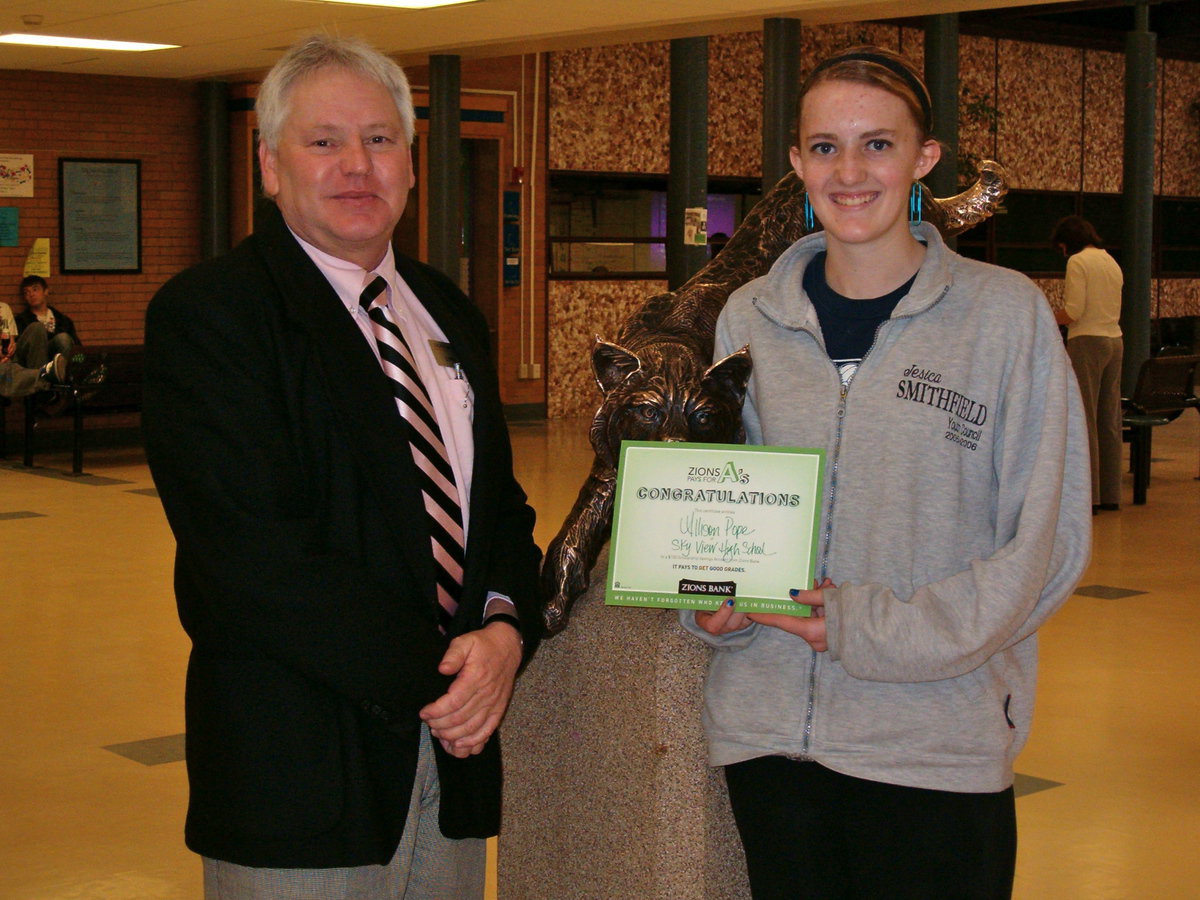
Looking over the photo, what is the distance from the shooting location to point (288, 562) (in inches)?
73.7

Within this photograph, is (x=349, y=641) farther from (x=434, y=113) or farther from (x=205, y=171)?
(x=205, y=171)

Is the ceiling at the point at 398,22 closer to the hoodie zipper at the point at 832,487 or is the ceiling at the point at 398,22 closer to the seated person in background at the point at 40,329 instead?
the seated person in background at the point at 40,329

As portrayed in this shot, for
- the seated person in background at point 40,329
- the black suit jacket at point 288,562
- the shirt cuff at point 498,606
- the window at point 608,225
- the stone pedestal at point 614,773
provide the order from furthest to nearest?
1. the window at point 608,225
2. the seated person in background at point 40,329
3. the stone pedestal at point 614,773
4. the shirt cuff at point 498,606
5. the black suit jacket at point 288,562

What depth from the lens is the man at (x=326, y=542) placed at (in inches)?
74.4

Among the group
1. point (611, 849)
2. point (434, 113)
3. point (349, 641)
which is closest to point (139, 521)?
point (434, 113)

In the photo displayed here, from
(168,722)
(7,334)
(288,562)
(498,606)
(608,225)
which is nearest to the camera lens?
(288,562)

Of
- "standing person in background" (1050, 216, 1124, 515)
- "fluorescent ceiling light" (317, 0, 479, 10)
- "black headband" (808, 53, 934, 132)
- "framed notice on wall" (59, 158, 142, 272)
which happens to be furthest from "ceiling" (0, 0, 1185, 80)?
"black headband" (808, 53, 934, 132)

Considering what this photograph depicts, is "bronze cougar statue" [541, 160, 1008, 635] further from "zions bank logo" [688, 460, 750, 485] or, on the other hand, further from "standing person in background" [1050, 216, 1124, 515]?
"standing person in background" [1050, 216, 1124, 515]

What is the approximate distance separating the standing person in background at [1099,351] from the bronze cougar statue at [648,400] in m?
6.49

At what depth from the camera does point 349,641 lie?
6.22 ft

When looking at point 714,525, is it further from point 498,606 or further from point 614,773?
point 614,773

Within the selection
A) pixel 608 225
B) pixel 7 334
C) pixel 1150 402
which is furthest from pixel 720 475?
pixel 608 225

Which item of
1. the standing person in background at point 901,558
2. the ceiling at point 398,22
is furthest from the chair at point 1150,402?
the standing person in background at point 901,558

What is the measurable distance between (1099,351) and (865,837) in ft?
25.3
